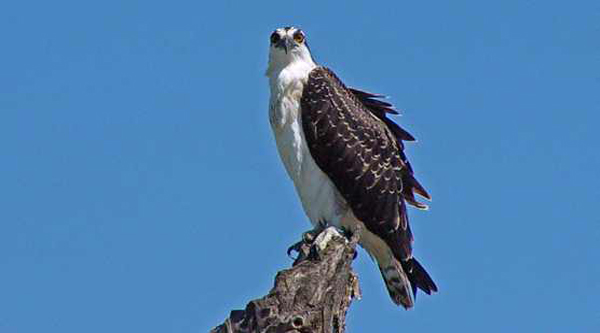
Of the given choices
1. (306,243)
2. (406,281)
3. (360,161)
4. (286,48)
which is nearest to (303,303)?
(306,243)

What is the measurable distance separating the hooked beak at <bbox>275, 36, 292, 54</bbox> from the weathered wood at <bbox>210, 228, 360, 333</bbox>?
180 inches

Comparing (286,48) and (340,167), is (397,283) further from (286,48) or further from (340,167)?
(286,48)

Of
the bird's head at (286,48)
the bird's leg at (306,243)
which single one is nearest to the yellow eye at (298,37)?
the bird's head at (286,48)

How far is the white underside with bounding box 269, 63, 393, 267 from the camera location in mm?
13406

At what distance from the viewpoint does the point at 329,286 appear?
359 inches

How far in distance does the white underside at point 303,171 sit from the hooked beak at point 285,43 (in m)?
0.39

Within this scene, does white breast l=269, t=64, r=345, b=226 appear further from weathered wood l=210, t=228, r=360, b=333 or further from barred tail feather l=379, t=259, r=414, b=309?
weathered wood l=210, t=228, r=360, b=333

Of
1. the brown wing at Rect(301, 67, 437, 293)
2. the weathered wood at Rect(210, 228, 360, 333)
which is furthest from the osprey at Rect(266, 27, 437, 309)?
the weathered wood at Rect(210, 228, 360, 333)

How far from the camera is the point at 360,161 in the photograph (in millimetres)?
13695

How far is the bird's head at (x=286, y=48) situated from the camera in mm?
13922

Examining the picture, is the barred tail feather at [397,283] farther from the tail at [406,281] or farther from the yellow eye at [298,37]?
the yellow eye at [298,37]

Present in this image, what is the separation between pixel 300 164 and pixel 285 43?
1406 millimetres

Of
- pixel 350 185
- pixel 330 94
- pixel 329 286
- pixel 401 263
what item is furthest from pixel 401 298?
pixel 329 286

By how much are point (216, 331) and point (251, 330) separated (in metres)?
0.25
